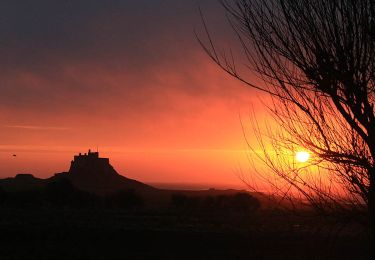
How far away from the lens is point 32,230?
3928cm

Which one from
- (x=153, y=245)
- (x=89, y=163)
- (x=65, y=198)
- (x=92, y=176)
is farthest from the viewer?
(x=89, y=163)

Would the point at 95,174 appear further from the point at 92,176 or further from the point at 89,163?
the point at 89,163

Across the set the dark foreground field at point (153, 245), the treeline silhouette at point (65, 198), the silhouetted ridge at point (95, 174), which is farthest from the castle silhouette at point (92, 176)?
the dark foreground field at point (153, 245)

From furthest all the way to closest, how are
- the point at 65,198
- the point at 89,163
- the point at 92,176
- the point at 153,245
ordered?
1. the point at 89,163
2. the point at 92,176
3. the point at 65,198
4. the point at 153,245

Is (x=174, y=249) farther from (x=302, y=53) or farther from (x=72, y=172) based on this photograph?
(x=72, y=172)

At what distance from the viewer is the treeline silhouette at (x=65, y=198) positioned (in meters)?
82.2

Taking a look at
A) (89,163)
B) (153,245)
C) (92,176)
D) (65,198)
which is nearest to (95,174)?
(92,176)

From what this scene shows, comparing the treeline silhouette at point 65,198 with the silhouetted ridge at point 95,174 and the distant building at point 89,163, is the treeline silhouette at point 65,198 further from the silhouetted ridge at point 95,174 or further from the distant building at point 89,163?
the distant building at point 89,163

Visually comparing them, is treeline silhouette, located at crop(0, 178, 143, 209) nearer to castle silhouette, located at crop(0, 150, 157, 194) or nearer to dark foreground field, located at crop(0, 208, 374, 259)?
dark foreground field, located at crop(0, 208, 374, 259)

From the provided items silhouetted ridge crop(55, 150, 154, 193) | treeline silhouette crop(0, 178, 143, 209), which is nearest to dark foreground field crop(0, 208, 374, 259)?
treeline silhouette crop(0, 178, 143, 209)

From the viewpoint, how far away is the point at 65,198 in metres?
87.5

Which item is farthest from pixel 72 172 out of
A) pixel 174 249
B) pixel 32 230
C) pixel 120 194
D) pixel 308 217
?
pixel 308 217

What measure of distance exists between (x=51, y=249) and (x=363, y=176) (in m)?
24.7

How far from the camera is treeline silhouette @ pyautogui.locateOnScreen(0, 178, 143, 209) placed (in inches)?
3236
